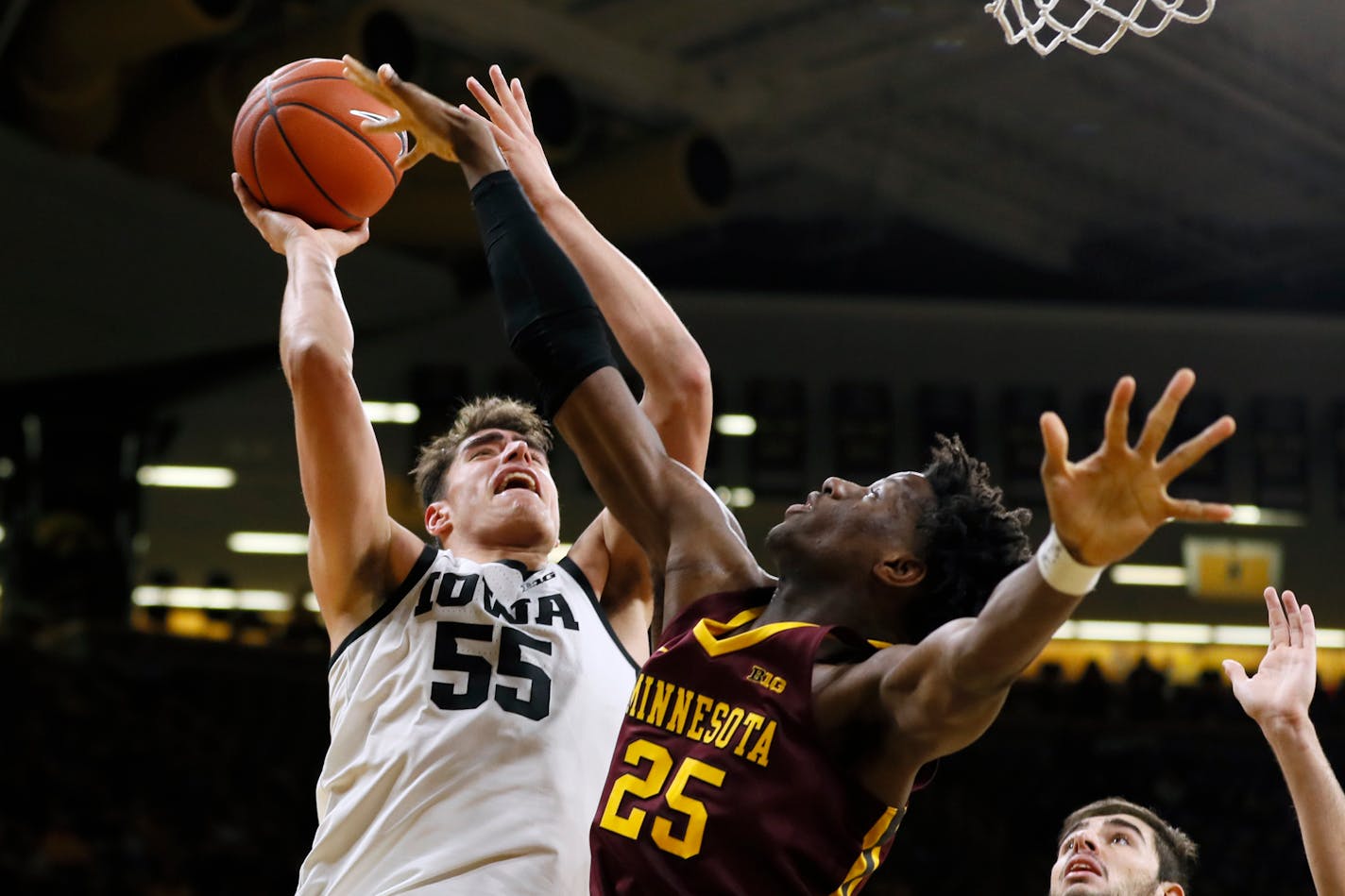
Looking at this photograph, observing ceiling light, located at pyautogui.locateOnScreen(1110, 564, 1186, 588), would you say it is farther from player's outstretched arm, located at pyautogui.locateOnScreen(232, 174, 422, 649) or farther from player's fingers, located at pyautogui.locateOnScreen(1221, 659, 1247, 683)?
player's outstretched arm, located at pyautogui.locateOnScreen(232, 174, 422, 649)

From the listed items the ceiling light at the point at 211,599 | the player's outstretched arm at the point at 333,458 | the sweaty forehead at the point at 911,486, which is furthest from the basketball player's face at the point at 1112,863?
the ceiling light at the point at 211,599

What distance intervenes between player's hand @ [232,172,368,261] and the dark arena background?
4.92 metres

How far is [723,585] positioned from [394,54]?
6.29 meters

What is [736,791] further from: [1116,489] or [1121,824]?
[1121,824]

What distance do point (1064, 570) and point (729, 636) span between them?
71cm

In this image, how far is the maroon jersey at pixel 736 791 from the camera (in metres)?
2.38

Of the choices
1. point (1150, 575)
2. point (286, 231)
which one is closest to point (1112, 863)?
point (286, 231)

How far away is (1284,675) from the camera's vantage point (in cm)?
325

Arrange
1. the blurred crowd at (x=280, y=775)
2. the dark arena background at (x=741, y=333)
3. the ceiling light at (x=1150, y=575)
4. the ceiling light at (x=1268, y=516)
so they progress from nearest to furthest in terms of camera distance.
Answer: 1. the dark arena background at (x=741, y=333)
2. the blurred crowd at (x=280, y=775)
3. the ceiling light at (x=1268, y=516)
4. the ceiling light at (x=1150, y=575)

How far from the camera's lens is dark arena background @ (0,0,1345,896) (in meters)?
10.2

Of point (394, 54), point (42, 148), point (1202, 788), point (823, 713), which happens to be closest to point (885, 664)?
point (823, 713)

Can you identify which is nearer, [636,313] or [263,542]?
[636,313]

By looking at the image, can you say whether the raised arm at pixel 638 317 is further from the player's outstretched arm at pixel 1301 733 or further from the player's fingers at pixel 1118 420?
the player's fingers at pixel 1118 420

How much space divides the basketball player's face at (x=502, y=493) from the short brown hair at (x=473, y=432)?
1.2 inches
